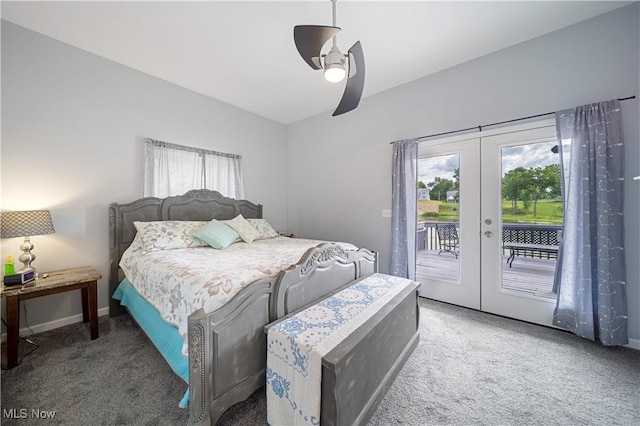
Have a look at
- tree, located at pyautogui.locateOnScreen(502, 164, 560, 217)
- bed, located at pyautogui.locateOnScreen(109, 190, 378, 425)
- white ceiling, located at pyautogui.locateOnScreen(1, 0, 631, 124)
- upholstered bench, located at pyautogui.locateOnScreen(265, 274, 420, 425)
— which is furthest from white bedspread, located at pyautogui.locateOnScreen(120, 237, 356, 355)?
tree, located at pyautogui.locateOnScreen(502, 164, 560, 217)

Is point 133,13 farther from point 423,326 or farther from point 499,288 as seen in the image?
point 499,288

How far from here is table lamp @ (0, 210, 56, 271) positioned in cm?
203

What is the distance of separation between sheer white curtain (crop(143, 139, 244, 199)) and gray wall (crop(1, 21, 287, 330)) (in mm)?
126

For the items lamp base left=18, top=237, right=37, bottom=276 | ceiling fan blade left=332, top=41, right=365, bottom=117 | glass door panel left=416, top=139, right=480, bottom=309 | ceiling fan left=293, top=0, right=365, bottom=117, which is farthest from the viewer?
glass door panel left=416, top=139, right=480, bottom=309

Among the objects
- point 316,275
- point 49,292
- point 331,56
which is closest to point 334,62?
point 331,56

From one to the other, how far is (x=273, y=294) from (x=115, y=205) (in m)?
2.46

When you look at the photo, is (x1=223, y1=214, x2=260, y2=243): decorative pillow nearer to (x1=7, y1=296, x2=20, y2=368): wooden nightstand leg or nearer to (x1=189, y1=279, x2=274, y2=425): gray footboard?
(x1=189, y1=279, x2=274, y2=425): gray footboard

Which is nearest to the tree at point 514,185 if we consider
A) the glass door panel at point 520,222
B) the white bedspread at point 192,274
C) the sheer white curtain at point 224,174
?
the glass door panel at point 520,222

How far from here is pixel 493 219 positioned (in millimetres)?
2789

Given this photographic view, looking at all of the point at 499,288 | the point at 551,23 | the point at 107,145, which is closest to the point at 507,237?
the point at 499,288

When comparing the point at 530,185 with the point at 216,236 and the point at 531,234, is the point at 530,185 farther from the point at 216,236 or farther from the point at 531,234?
the point at 216,236

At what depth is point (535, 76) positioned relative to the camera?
2.52 metres

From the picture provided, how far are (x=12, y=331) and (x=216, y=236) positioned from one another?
1.66 m

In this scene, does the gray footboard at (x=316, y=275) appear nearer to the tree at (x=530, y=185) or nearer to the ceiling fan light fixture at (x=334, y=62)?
the ceiling fan light fixture at (x=334, y=62)
